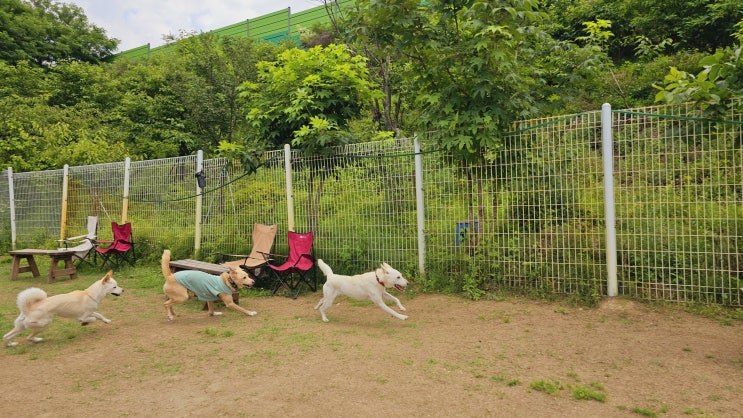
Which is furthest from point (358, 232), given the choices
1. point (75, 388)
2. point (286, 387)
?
point (75, 388)

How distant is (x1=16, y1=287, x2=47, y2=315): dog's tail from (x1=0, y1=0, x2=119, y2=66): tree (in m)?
23.6

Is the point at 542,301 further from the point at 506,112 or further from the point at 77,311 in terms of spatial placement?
the point at 77,311

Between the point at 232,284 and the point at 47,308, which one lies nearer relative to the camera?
the point at 47,308

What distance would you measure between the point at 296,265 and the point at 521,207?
10.3ft

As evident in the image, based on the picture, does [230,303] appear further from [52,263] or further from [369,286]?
[52,263]

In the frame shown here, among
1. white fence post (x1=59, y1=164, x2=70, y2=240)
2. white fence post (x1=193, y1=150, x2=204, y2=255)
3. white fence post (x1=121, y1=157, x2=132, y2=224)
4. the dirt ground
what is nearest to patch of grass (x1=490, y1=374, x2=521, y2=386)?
the dirt ground

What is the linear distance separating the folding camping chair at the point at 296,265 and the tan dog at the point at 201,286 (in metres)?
0.85

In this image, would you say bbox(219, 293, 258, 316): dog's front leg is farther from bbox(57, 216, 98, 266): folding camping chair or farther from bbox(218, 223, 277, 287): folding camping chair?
bbox(57, 216, 98, 266): folding camping chair

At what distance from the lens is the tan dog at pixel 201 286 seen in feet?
17.0

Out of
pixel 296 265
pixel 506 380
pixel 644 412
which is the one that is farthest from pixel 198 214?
pixel 644 412

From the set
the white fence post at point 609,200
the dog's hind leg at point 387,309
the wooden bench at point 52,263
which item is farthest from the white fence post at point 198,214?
the white fence post at point 609,200

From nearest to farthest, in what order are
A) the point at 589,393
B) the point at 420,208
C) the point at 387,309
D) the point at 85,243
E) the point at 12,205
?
the point at 589,393 < the point at 387,309 < the point at 420,208 < the point at 85,243 < the point at 12,205

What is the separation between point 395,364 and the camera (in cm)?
363

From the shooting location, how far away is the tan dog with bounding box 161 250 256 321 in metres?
5.18
